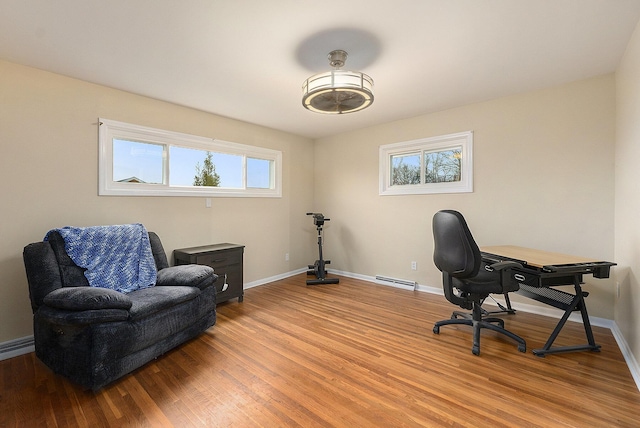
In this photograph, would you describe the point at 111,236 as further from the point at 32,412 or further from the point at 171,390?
the point at 171,390

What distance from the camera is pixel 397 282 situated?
13.7 ft

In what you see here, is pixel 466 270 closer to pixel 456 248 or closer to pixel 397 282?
pixel 456 248

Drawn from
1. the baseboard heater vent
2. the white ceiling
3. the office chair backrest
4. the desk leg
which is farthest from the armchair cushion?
the baseboard heater vent

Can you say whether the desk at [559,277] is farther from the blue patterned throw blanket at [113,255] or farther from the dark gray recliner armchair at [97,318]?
the blue patterned throw blanket at [113,255]

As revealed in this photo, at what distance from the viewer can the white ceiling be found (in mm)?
1763

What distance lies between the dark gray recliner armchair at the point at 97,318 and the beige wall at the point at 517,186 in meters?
2.84

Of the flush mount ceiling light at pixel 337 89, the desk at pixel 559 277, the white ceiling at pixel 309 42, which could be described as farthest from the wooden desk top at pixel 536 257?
the flush mount ceiling light at pixel 337 89

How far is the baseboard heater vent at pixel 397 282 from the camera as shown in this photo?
4020 millimetres

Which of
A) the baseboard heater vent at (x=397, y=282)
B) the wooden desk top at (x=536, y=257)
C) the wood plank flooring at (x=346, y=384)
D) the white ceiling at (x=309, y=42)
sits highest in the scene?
the white ceiling at (x=309, y=42)

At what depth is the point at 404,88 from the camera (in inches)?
117

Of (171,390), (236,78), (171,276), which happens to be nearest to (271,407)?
(171,390)

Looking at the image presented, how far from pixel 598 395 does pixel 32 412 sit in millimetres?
3493

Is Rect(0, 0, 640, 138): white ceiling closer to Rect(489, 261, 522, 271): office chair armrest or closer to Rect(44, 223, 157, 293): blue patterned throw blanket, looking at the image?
Rect(44, 223, 157, 293): blue patterned throw blanket

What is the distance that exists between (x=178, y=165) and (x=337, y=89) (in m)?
2.43
